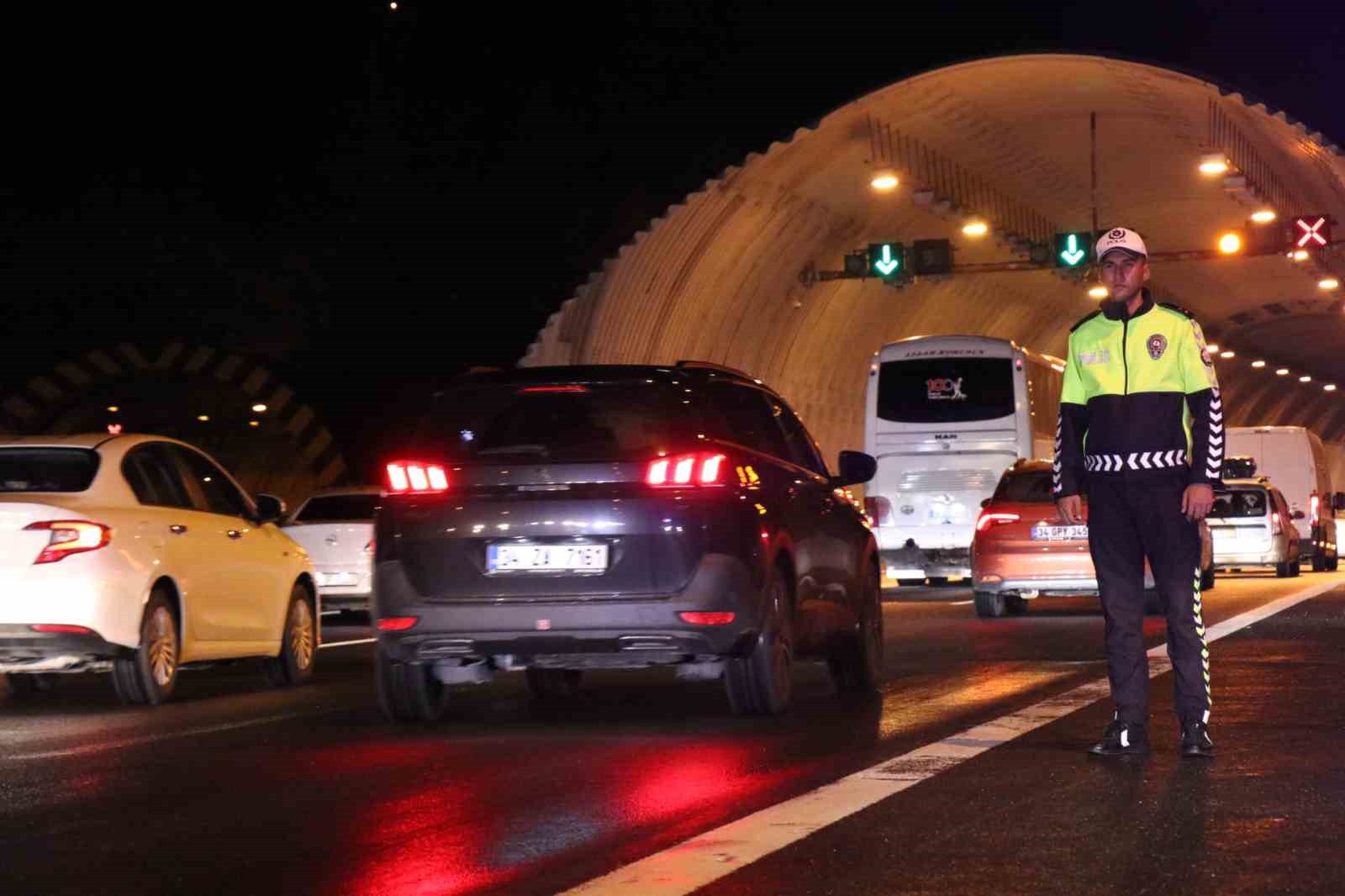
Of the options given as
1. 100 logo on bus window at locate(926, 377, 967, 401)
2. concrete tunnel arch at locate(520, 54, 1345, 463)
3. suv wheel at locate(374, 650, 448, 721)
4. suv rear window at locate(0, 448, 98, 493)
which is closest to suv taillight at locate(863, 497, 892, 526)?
100 logo on bus window at locate(926, 377, 967, 401)

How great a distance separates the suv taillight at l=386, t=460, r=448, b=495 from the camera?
10922mm

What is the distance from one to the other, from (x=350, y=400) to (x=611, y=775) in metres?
24.9

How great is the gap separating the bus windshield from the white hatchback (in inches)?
810

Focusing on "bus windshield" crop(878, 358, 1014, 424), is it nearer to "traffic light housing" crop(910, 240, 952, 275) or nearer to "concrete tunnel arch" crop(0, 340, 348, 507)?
"traffic light housing" crop(910, 240, 952, 275)

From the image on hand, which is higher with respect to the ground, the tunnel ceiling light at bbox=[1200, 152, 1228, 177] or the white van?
the tunnel ceiling light at bbox=[1200, 152, 1228, 177]

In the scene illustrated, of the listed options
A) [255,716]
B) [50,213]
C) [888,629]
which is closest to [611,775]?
[255,716]

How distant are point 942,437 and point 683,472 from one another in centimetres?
2451

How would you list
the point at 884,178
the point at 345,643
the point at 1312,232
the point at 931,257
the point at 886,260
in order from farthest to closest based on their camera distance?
the point at 931,257 → the point at 886,260 → the point at 1312,232 → the point at 884,178 → the point at 345,643

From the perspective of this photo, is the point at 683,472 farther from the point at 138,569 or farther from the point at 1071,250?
the point at 1071,250

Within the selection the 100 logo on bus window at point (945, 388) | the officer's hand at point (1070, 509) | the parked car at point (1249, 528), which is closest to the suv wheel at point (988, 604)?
the parked car at point (1249, 528)

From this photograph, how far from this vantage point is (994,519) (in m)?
22.8

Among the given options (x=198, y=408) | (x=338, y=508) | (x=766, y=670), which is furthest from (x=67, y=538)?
(x=198, y=408)

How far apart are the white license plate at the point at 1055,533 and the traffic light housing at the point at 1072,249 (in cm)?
1753

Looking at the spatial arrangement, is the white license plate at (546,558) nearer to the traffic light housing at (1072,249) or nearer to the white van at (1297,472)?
the traffic light housing at (1072,249)
